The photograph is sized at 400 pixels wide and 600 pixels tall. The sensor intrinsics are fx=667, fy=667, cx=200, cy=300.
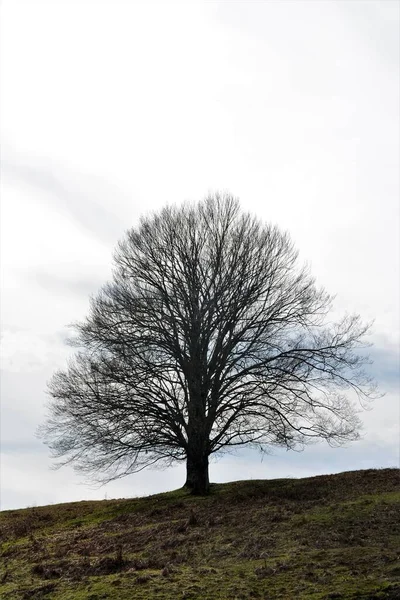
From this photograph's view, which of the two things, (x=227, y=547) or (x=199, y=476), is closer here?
(x=227, y=547)

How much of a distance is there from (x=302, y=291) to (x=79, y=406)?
417 inches

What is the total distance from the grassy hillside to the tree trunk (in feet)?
1.65

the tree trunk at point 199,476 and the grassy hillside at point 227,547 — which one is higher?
the tree trunk at point 199,476

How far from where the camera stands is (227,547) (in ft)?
53.4

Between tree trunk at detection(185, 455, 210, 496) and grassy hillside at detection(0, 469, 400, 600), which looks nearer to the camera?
grassy hillside at detection(0, 469, 400, 600)

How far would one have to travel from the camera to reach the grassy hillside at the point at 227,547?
512 inches

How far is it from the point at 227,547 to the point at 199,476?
10814mm

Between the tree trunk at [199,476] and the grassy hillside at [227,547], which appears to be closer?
the grassy hillside at [227,547]

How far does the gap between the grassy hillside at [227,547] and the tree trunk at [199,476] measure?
503 millimetres

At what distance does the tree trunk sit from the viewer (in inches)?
1061

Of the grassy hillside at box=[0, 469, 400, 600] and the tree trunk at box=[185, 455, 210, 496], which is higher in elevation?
the tree trunk at box=[185, 455, 210, 496]

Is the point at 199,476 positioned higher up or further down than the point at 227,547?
higher up

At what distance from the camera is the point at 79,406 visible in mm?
27141

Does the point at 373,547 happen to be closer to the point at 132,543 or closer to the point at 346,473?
the point at 132,543
